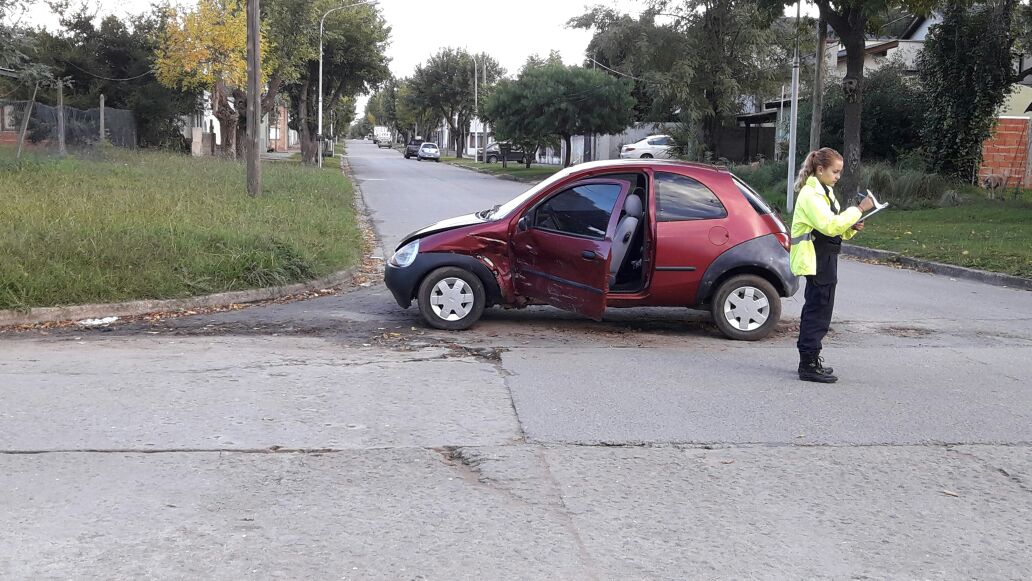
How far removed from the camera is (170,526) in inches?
165

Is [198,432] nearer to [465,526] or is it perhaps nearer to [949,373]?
[465,526]

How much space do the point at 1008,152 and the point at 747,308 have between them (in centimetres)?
2255

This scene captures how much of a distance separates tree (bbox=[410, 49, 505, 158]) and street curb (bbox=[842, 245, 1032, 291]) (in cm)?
6560

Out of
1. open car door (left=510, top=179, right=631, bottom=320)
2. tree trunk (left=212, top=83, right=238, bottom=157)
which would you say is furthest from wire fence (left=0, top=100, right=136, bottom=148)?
open car door (left=510, top=179, right=631, bottom=320)

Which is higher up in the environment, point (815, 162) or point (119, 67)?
point (119, 67)

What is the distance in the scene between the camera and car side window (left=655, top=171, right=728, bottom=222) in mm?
8680

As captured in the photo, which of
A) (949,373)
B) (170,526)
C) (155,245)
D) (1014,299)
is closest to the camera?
(170,526)

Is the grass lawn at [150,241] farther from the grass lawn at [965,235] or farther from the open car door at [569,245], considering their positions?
the grass lawn at [965,235]

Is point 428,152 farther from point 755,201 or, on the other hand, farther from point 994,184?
point 755,201

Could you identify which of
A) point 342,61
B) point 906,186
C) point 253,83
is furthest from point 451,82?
point 253,83

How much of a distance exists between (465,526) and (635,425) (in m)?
1.85

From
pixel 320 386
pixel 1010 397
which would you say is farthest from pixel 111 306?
pixel 1010 397

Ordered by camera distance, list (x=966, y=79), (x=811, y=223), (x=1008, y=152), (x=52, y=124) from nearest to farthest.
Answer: (x=811, y=223) → (x=966, y=79) → (x=1008, y=152) → (x=52, y=124)

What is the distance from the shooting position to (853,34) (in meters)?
21.7
